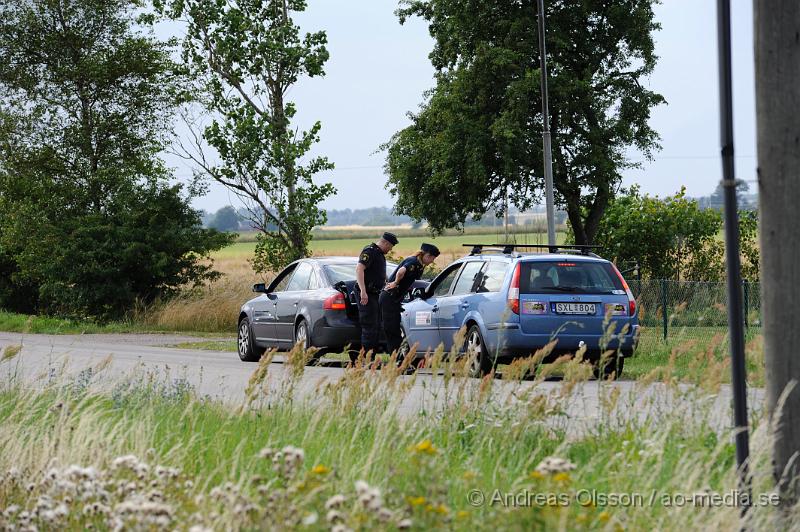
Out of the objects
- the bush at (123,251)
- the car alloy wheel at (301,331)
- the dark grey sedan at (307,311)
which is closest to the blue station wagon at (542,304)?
the dark grey sedan at (307,311)

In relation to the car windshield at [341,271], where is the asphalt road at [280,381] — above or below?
below

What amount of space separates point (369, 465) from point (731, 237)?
2052mm

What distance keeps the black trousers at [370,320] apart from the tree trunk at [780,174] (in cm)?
1174

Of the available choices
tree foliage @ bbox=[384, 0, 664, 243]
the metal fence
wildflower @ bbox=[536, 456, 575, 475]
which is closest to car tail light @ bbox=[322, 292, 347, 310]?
the metal fence

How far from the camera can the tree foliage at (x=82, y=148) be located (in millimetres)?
36719

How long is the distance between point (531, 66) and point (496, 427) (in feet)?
123

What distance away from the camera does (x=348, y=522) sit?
505 cm

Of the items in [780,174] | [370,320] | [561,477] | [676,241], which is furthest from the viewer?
[676,241]

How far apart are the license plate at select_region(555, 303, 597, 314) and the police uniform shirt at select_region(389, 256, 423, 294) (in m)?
2.44

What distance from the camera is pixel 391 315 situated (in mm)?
17609

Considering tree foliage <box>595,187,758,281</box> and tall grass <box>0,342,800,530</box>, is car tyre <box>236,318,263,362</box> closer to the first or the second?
tall grass <box>0,342,800,530</box>

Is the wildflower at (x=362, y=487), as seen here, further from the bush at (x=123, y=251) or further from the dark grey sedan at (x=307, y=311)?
the bush at (x=123, y=251)

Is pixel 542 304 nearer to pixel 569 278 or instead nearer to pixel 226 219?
pixel 569 278

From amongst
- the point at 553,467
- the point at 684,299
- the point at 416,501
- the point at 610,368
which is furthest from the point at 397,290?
the point at 416,501
